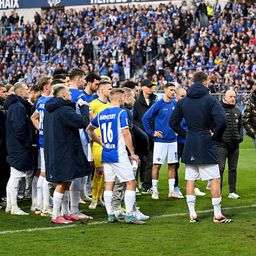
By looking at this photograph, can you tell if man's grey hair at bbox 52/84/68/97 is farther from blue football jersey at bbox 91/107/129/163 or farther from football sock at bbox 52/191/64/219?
football sock at bbox 52/191/64/219

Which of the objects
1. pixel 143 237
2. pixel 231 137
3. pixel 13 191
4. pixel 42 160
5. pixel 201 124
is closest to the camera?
pixel 143 237

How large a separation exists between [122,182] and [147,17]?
101 ft

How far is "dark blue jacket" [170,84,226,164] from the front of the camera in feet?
37.2

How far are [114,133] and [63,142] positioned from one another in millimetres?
728

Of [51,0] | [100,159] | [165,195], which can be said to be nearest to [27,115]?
[100,159]

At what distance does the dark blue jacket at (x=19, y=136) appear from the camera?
12750 mm

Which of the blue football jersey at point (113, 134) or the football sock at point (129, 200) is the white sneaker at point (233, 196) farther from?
the blue football jersey at point (113, 134)

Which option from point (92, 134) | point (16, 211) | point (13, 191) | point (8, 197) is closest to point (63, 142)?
point (92, 134)

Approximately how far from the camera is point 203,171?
37.7 ft

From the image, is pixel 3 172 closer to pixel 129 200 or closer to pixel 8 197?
pixel 8 197

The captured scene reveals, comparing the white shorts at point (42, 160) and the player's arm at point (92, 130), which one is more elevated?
the player's arm at point (92, 130)

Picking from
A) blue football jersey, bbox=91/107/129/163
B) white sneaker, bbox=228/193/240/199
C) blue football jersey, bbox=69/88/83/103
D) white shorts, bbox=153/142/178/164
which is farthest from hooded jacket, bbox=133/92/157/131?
blue football jersey, bbox=91/107/129/163

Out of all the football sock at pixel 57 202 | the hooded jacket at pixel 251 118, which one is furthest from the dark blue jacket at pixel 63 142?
the hooded jacket at pixel 251 118

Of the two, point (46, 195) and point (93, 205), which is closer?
point (46, 195)
